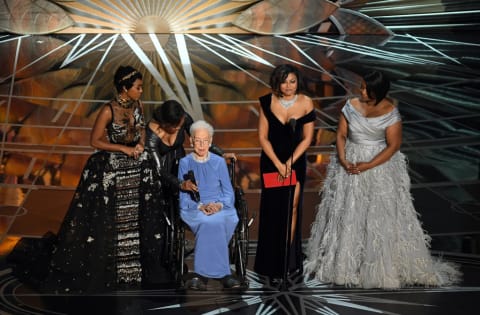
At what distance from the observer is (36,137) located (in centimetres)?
800

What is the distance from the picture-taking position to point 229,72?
36.5ft

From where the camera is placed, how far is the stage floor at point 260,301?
427cm

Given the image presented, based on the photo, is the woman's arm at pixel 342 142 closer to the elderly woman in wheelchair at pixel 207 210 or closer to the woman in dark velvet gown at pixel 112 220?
the elderly woman in wheelchair at pixel 207 210

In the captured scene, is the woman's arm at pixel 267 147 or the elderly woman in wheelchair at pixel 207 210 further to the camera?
the woman's arm at pixel 267 147

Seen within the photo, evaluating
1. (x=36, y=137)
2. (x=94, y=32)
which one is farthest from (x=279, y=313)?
(x=94, y=32)

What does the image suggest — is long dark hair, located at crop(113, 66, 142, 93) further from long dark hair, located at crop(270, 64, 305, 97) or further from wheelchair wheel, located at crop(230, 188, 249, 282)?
wheelchair wheel, located at crop(230, 188, 249, 282)

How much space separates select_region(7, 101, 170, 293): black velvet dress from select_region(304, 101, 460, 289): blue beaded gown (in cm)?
95

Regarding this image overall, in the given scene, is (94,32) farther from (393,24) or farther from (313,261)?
(313,261)

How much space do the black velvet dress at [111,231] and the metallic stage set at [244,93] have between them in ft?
0.62

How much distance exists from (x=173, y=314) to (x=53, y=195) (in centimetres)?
260

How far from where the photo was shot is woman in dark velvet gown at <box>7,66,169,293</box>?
477 cm

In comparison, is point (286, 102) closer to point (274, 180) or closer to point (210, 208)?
point (274, 180)

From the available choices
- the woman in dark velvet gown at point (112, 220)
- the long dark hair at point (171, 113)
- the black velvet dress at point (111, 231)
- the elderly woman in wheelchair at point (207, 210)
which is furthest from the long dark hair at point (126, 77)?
the elderly woman in wheelchair at point (207, 210)

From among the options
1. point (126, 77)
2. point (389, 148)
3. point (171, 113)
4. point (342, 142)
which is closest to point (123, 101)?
point (126, 77)
